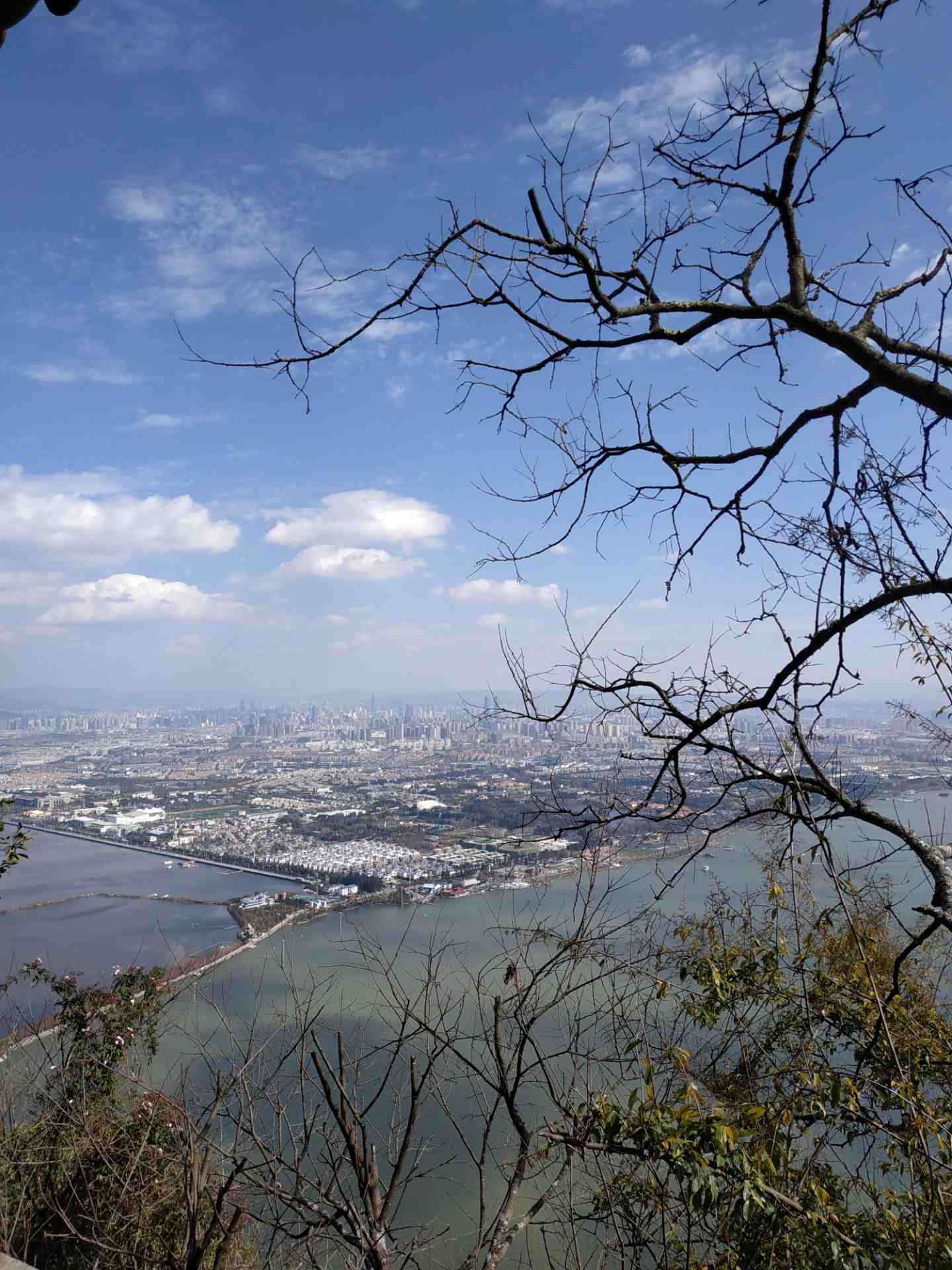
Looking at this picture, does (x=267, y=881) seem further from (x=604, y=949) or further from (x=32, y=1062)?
(x=604, y=949)

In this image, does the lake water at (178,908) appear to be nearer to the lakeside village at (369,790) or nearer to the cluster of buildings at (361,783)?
the lakeside village at (369,790)

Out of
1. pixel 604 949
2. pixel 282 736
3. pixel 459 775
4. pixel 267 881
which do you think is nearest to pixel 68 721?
pixel 282 736

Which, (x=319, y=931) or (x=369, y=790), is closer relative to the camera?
(x=319, y=931)

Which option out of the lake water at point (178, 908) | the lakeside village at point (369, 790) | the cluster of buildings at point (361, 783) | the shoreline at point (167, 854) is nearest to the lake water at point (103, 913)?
the lake water at point (178, 908)

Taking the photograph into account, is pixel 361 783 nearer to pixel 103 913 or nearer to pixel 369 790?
pixel 369 790

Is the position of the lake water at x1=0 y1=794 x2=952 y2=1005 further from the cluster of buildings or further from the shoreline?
the cluster of buildings

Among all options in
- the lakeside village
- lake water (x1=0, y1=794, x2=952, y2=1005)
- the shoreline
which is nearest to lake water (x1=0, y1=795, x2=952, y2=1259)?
lake water (x1=0, y1=794, x2=952, y2=1005)

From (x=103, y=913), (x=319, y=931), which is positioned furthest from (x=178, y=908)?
(x=319, y=931)

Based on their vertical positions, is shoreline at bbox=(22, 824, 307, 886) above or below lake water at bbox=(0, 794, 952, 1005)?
below
